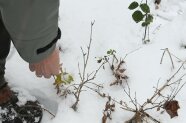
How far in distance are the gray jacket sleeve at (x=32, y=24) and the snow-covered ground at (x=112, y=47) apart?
0.74 m

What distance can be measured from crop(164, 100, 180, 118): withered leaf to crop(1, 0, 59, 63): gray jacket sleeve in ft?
2.61

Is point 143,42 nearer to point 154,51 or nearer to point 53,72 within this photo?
point 154,51

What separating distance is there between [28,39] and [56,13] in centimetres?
15

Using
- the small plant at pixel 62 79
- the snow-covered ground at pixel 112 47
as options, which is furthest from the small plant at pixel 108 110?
the small plant at pixel 62 79

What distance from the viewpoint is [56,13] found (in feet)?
4.66

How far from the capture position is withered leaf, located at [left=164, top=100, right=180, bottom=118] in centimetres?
198

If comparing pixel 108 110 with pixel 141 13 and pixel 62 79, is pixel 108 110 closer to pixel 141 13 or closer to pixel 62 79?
pixel 62 79

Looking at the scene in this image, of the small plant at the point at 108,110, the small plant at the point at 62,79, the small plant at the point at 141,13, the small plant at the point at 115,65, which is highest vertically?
the small plant at the point at 141,13

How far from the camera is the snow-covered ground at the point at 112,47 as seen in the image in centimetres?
217

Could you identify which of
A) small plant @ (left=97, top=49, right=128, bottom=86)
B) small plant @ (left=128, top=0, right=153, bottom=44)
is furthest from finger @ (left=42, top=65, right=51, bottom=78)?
small plant @ (left=128, top=0, right=153, bottom=44)

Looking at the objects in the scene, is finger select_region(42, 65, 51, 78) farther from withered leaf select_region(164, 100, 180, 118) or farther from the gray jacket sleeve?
withered leaf select_region(164, 100, 180, 118)

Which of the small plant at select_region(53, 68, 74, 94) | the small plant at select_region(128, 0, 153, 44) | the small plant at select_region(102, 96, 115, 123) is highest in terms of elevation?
the small plant at select_region(128, 0, 153, 44)

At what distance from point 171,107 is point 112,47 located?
645 mm

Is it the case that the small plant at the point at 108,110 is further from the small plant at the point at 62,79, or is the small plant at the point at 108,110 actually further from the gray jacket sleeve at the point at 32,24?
the gray jacket sleeve at the point at 32,24
